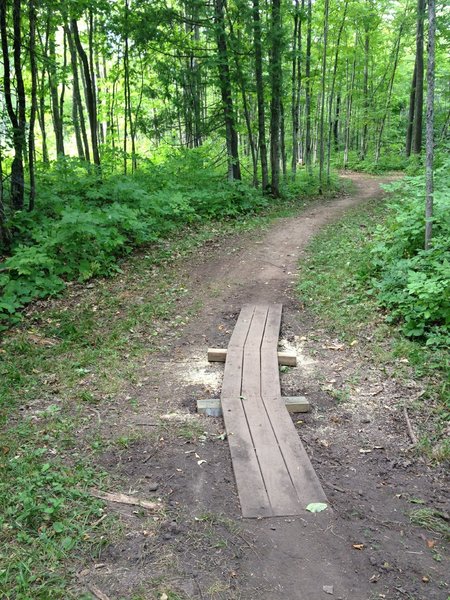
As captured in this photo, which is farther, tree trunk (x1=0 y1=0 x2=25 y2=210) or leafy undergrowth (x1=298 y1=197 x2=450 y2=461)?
tree trunk (x1=0 y1=0 x2=25 y2=210)

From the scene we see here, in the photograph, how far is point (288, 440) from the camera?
13.5 feet

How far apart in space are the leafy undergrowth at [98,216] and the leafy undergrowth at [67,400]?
1.35 ft

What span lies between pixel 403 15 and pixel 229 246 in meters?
21.0

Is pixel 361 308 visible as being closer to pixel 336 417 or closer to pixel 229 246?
pixel 336 417

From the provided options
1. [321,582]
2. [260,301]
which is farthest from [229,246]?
[321,582]

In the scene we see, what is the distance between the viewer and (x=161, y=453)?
402 cm

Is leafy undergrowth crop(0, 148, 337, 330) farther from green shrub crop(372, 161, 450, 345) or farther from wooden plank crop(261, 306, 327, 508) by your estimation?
green shrub crop(372, 161, 450, 345)

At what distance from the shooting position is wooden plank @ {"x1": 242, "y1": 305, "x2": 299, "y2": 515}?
3428 millimetres

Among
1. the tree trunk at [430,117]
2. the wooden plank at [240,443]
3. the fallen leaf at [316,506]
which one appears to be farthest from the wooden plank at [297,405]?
A: the tree trunk at [430,117]

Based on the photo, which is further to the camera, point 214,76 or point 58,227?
point 214,76

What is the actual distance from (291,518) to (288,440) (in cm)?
92

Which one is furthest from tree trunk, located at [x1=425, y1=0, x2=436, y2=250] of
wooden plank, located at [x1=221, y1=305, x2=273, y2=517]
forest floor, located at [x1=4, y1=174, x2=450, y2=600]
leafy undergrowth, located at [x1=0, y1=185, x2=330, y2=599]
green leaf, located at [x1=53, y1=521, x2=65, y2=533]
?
green leaf, located at [x1=53, y1=521, x2=65, y2=533]

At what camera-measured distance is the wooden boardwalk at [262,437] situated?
11.3 ft

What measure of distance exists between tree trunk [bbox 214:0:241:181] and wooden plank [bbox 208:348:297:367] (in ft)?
32.6
